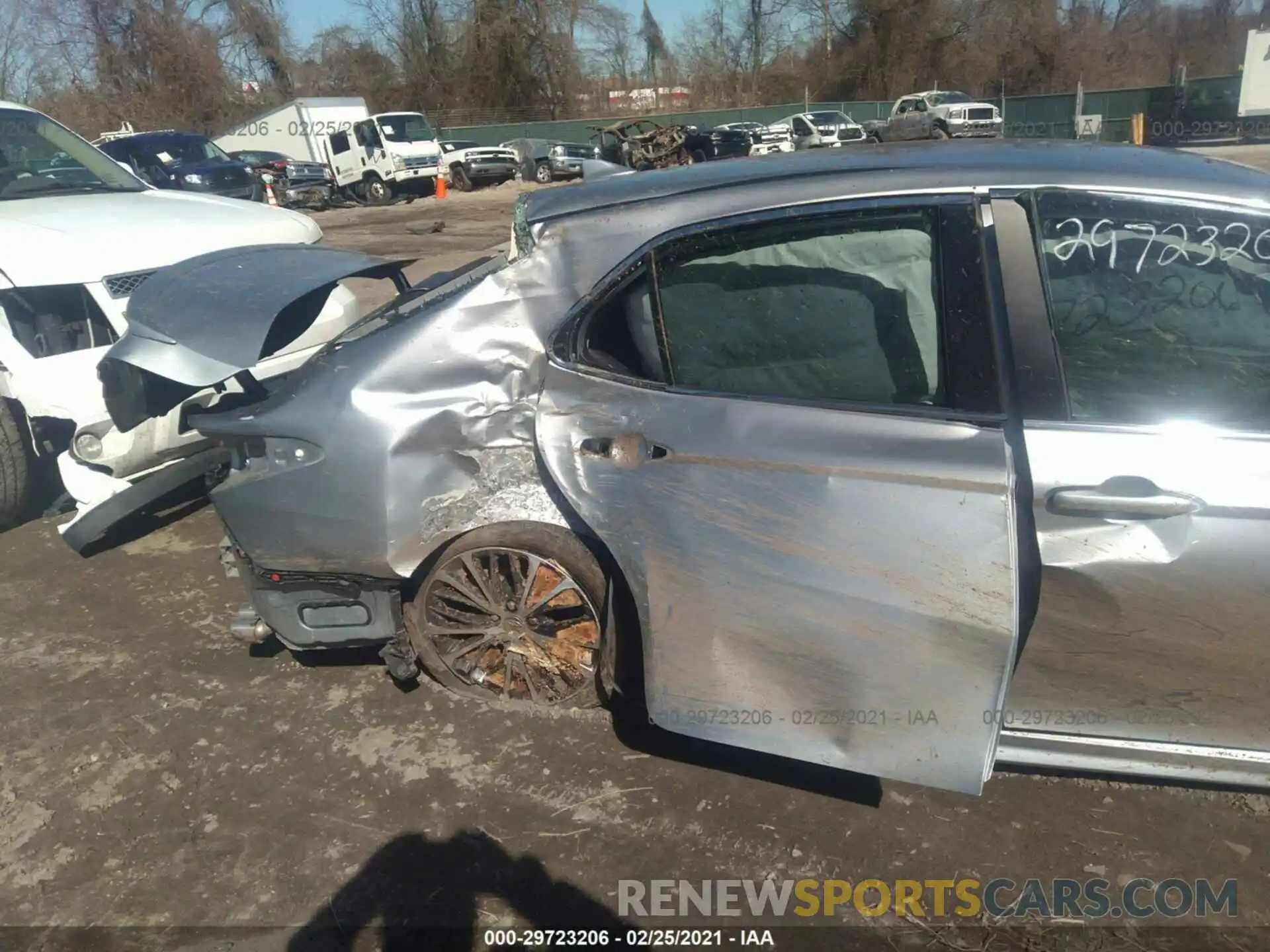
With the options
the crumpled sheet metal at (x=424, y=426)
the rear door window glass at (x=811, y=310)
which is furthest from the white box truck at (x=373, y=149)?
the rear door window glass at (x=811, y=310)

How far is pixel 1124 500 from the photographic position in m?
2.04

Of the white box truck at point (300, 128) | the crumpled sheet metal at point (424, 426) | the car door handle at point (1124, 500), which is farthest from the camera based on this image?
the white box truck at point (300, 128)

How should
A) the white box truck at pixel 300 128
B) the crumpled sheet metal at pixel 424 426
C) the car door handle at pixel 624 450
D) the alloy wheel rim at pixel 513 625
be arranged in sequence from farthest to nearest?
the white box truck at pixel 300 128 < the alloy wheel rim at pixel 513 625 < the crumpled sheet metal at pixel 424 426 < the car door handle at pixel 624 450

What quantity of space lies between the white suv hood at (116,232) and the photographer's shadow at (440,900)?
3368 mm

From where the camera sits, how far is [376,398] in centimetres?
266

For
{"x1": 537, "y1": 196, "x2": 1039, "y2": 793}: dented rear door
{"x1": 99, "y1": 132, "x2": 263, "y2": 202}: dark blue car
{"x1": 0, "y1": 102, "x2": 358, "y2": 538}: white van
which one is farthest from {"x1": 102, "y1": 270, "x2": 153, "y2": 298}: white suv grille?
{"x1": 99, "y1": 132, "x2": 263, "y2": 202}: dark blue car

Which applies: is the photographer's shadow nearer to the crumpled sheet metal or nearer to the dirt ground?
the dirt ground

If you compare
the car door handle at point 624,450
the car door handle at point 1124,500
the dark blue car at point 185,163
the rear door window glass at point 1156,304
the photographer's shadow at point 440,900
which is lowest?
the photographer's shadow at point 440,900

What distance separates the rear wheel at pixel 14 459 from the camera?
4.40 metres

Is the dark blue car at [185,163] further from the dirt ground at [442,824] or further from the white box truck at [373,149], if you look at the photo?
the dirt ground at [442,824]

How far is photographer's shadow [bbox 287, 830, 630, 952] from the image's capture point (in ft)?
7.41

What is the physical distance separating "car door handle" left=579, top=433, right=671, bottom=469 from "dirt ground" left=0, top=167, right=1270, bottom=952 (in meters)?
0.99

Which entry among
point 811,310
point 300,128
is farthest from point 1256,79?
point 811,310

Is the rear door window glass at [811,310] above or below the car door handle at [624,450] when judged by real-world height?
above
